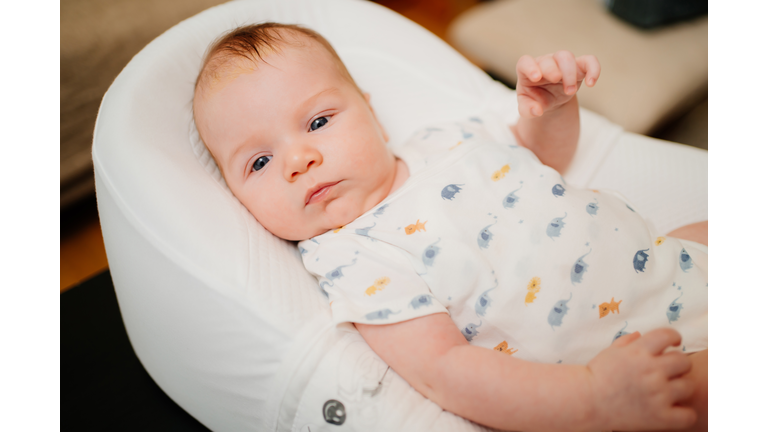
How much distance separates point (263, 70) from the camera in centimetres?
77

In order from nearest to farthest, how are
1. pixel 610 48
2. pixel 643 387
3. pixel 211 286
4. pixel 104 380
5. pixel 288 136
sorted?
pixel 643 387 → pixel 211 286 → pixel 288 136 → pixel 104 380 → pixel 610 48

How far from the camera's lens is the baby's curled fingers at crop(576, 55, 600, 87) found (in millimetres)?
692

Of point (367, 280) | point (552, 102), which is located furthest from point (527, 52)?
point (367, 280)

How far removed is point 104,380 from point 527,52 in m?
1.40

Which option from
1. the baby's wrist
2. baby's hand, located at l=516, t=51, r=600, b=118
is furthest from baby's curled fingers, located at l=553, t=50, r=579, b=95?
the baby's wrist

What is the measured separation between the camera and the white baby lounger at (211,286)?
63 centimetres

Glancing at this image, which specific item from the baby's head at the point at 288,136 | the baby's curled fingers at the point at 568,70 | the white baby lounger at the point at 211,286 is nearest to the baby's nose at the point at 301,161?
the baby's head at the point at 288,136

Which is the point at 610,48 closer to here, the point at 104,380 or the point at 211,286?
the point at 211,286

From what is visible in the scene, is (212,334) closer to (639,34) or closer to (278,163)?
(278,163)

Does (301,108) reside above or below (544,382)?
above

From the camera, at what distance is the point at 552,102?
794 mm

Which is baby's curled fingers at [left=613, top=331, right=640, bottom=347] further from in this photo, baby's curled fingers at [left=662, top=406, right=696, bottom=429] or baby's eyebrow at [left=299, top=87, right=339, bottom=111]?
baby's eyebrow at [left=299, top=87, right=339, bottom=111]

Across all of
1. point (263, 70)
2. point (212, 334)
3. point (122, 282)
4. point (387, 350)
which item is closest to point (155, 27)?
point (263, 70)

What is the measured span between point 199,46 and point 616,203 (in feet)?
2.90
